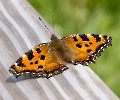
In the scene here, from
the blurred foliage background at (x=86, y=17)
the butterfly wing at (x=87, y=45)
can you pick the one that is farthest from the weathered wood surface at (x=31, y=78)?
the blurred foliage background at (x=86, y=17)

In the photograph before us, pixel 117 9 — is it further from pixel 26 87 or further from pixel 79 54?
pixel 26 87

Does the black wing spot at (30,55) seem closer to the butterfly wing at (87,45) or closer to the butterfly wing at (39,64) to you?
the butterfly wing at (39,64)

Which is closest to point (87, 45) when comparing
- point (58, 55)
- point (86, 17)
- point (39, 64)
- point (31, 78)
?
point (58, 55)

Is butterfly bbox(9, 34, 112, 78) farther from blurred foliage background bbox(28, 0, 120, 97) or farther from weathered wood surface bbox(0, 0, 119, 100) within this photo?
blurred foliage background bbox(28, 0, 120, 97)

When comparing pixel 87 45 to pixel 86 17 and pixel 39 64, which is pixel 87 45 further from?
pixel 86 17

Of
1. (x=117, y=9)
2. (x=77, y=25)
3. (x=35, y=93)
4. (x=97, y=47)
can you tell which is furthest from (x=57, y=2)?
(x=35, y=93)

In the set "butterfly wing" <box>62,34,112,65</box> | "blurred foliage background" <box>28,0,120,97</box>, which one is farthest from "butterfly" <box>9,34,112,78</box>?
"blurred foliage background" <box>28,0,120,97</box>
